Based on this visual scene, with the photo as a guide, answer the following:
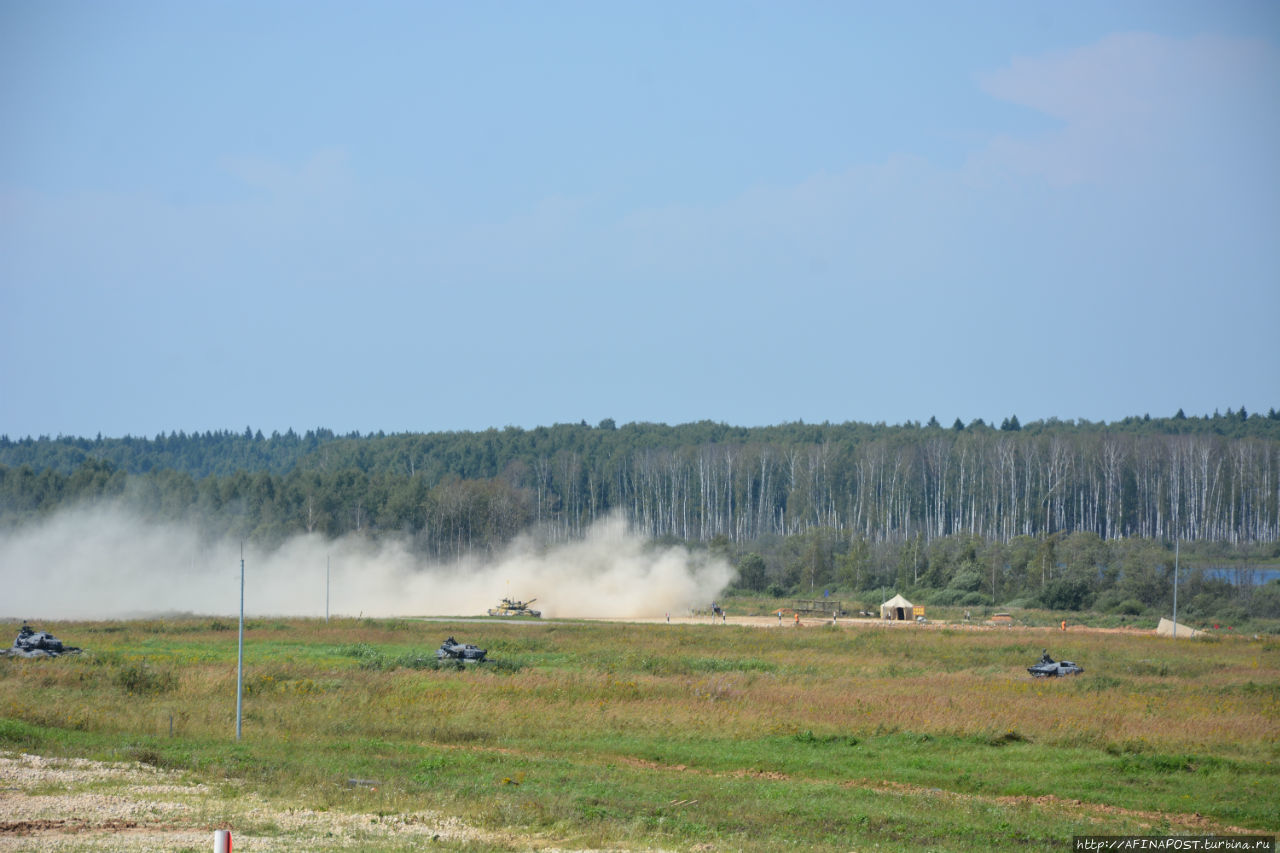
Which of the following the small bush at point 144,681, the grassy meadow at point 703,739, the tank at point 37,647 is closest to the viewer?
the grassy meadow at point 703,739

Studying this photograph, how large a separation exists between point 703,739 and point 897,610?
5447 centimetres

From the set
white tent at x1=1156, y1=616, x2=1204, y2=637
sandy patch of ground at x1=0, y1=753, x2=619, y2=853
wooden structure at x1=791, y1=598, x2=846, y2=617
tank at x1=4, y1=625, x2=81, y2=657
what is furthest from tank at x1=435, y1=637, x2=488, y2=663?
wooden structure at x1=791, y1=598, x2=846, y2=617

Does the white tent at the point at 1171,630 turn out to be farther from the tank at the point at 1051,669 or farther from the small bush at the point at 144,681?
the small bush at the point at 144,681

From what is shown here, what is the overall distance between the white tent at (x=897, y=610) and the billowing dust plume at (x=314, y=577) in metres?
17.5

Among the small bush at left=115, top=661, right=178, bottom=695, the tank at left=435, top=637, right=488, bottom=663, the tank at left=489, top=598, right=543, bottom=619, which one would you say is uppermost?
the small bush at left=115, top=661, right=178, bottom=695

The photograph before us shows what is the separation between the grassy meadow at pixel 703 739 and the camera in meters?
20.0

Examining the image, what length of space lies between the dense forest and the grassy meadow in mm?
56176

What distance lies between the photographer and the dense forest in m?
A: 109

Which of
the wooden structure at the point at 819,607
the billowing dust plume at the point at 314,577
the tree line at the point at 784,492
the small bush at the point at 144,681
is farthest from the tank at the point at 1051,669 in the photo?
the tree line at the point at 784,492

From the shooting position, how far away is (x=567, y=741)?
2894 cm

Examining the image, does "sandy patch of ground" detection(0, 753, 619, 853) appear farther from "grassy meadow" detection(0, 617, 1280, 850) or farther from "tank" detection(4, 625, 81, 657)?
"tank" detection(4, 625, 81, 657)

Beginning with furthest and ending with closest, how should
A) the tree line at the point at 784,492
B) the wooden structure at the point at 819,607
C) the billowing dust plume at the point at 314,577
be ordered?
the tree line at the point at 784,492, the billowing dust plume at the point at 314,577, the wooden structure at the point at 819,607

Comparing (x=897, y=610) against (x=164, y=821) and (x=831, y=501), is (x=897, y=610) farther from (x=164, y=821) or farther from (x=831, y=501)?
(x=831, y=501)

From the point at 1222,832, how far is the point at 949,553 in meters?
88.4
